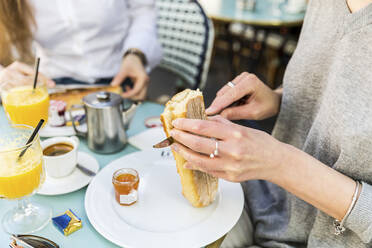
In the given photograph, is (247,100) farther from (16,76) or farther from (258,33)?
(258,33)

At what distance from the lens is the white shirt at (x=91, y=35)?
4.91ft

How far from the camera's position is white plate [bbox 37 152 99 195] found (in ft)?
2.82

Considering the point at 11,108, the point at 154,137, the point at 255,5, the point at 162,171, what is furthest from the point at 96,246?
the point at 255,5

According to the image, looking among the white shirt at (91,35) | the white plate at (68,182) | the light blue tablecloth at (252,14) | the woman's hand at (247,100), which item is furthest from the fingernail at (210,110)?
the light blue tablecloth at (252,14)

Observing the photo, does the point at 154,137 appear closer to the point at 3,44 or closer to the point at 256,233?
the point at 256,233

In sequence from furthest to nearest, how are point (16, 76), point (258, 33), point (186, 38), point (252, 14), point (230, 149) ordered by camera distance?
1. point (258, 33)
2. point (252, 14)
3. point (186, 38)
4. point (16, 76)
5. point (230, 149)

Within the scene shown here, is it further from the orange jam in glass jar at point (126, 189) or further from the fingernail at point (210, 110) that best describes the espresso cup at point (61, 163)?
the fingernail at point (210, 110)

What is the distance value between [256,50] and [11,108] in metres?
3.34

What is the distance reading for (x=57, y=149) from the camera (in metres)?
0.95

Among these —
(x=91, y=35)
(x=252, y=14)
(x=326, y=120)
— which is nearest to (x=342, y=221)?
→ (x=326, y=120)

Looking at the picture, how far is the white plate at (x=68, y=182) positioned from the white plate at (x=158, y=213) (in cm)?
4

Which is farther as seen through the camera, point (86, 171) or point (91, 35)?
point (91, 35)

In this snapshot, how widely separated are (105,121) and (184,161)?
32cm

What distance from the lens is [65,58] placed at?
64.2 inches
